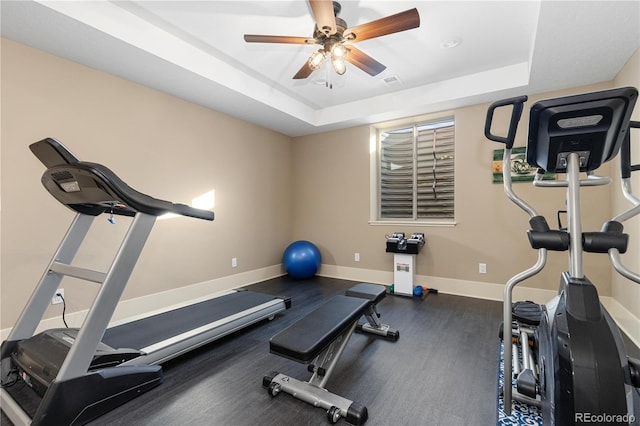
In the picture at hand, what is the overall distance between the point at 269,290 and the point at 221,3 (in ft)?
10.9

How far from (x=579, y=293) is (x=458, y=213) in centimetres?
278

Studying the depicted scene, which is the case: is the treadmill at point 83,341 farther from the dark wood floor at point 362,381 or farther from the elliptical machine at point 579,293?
the elliptical machine at point 579,293

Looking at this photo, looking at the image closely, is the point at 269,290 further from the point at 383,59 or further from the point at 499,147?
the point at 499,147

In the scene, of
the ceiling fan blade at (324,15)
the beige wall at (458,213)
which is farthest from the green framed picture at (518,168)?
the ceiling fan blade at (324,15)

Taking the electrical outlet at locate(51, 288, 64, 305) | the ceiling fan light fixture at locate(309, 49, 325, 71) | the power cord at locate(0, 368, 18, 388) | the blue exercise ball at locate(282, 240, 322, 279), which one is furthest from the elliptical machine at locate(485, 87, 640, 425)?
the electrical outlet at locate(51, 288, 64, 305)

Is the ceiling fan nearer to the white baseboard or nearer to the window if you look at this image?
the window

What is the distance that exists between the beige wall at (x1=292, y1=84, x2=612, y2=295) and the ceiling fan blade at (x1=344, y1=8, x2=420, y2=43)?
2185mm

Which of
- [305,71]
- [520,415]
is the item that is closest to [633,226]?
[520,415]

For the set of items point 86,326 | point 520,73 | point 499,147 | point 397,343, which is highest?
point 520,73

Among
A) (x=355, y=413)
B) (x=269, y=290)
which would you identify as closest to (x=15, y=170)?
(x=269, y=290)

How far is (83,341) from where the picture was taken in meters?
1.47

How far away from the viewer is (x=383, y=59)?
3197mm

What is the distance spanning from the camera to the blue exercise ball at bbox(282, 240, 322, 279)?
4574 millimetres

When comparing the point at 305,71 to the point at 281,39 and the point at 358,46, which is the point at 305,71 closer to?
the point at 281,39
